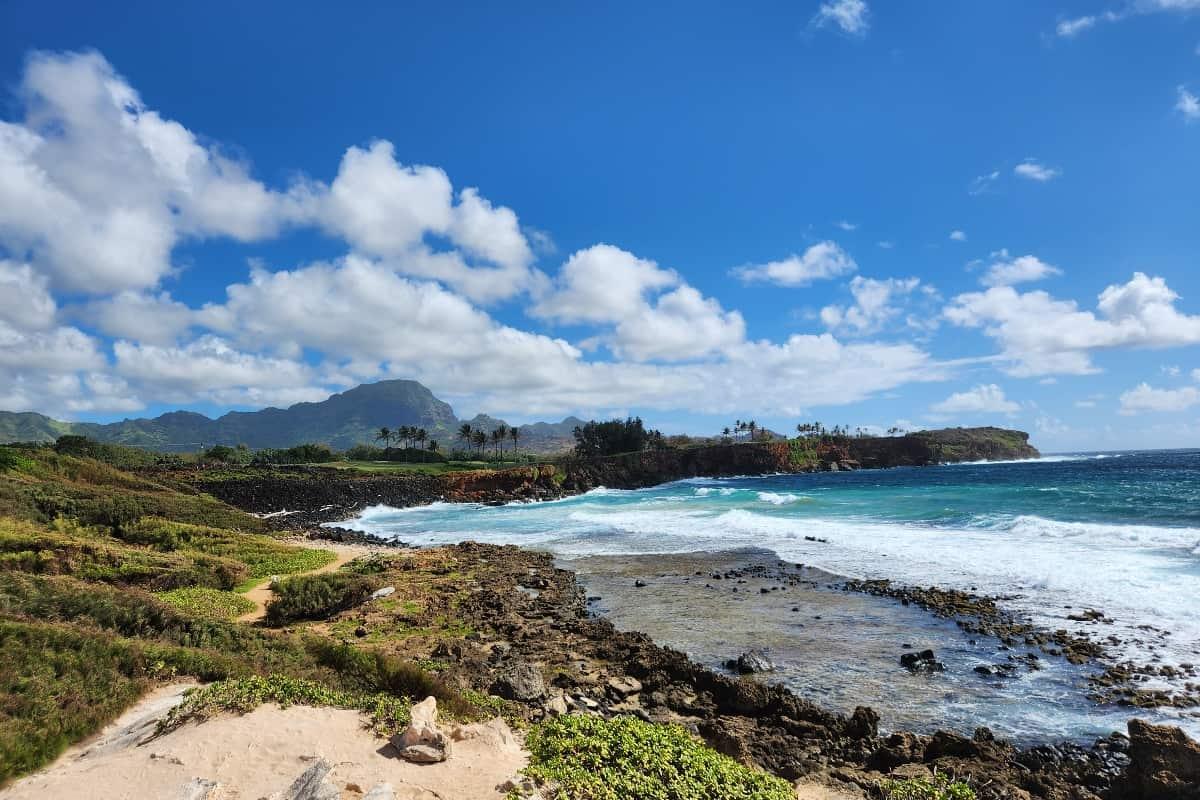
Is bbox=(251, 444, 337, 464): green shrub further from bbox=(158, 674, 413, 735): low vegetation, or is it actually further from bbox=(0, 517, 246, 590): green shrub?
bbox=(158, 674, 413, 735): low vegetation

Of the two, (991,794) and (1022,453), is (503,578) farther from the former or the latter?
(1022,453)

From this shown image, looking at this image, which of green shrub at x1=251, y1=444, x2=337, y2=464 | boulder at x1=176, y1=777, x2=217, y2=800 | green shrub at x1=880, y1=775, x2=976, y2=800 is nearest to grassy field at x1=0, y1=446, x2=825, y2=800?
boulder at x1=176, y1=777, x2=217, y2=800

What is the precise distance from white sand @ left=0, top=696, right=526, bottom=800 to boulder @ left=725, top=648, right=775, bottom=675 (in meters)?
6.96

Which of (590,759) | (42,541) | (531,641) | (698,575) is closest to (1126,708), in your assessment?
(590,759)

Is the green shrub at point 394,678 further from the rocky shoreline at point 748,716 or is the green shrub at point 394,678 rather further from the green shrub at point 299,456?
the green shrub at point 299,456

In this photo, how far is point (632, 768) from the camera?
6.83m

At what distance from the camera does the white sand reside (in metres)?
5.89

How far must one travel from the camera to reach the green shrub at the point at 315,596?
16.3 metres

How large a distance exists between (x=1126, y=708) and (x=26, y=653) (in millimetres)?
17929

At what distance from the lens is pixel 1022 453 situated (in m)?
173

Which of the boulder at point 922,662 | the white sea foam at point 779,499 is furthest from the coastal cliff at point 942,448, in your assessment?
the boulder at point 922,662

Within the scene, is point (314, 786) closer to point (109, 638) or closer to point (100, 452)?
point (109, 638)

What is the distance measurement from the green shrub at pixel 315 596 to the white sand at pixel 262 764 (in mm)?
9416

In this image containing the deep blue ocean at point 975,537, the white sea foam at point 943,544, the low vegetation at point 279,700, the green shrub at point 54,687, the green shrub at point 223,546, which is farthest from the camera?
the green shrub at point 223,546
